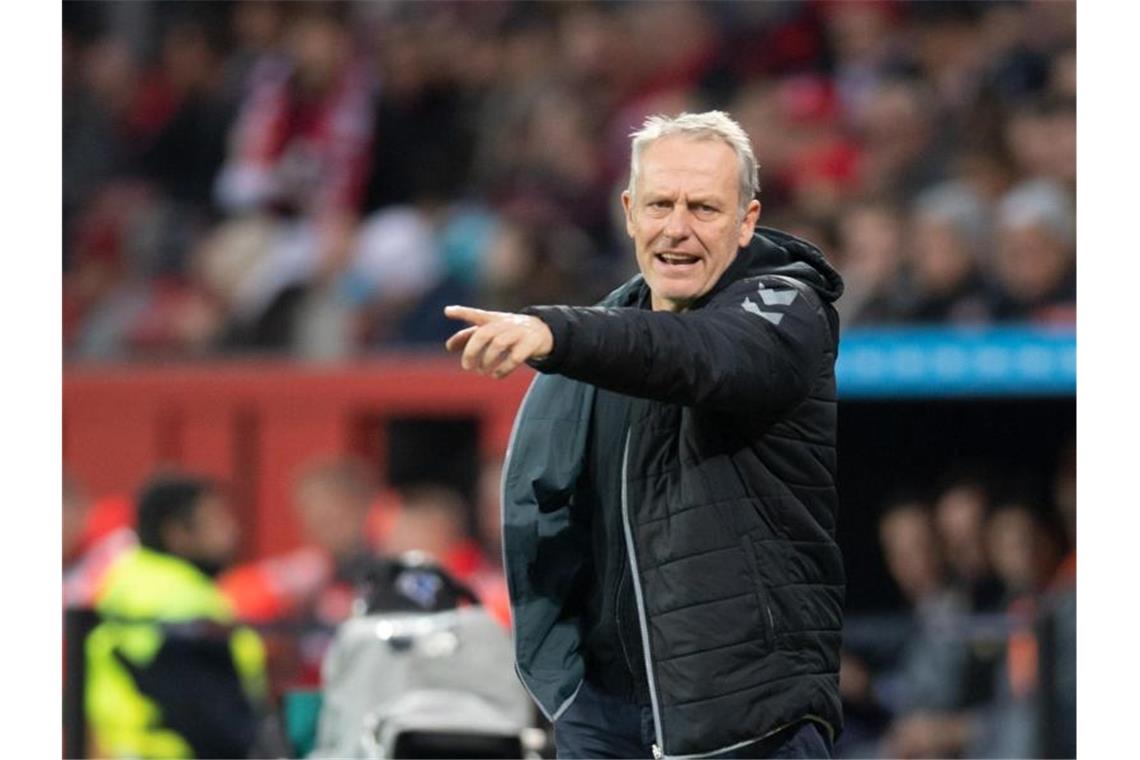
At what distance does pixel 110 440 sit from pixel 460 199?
2557 millimetres

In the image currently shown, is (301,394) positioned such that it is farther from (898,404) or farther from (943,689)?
(943,689)

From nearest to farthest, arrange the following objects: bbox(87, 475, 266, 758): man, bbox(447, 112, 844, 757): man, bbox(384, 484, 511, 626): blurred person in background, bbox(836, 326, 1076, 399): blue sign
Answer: bbox(447, 112, 844, 757): man → bbox(87, 475, 266, 758): man → bbox(384, 484, 511, 626): blurred person in background → bbox(836, 326, 1076, 399): blue sign

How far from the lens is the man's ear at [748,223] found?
142 inches

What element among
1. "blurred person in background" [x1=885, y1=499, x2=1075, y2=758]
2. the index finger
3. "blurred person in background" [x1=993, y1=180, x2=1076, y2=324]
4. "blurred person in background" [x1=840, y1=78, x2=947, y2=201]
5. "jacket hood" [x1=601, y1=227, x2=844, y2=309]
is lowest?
"blurred person in background" [x1=885, y1=499, x2=1075, y2=758]

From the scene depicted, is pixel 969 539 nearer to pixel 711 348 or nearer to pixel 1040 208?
pixel 1040 208

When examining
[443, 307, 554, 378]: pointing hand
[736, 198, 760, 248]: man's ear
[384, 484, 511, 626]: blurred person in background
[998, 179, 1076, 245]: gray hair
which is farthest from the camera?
[998, 179, 1076, 245]: gray hair

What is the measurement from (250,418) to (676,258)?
6.99 m

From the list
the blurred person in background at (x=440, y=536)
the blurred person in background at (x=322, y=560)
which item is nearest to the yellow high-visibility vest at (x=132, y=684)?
the blurred person in background at (x=440, y=536)

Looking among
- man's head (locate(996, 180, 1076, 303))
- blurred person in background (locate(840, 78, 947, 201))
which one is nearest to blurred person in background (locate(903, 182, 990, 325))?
man's head (locate(996, 180, 1076, 303))

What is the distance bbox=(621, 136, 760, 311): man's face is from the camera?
11.6 feet

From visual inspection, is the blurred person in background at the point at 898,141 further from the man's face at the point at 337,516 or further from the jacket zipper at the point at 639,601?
the jacket zipper at the point at 639,601

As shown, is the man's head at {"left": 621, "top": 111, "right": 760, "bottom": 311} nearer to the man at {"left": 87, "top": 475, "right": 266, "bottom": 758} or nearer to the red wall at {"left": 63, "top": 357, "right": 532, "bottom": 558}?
the man at {"left": 87, "top": 475, "right": 266, "bottom": 758}

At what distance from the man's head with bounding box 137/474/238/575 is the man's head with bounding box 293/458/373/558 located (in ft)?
4.04

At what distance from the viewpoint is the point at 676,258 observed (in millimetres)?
3572
